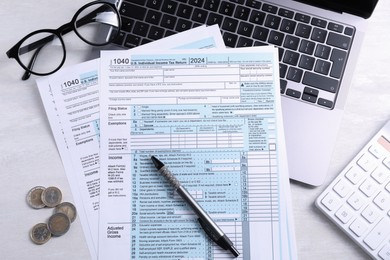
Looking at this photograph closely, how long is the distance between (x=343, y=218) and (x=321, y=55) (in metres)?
0.22

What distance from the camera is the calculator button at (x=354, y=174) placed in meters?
0.75

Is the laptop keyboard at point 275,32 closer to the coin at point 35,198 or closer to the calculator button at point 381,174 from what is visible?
the calculator button at point 381,174

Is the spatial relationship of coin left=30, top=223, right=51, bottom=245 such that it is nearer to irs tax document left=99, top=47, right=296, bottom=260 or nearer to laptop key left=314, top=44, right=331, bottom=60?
irs tax document left=99, top=47, right=296, bottom=260

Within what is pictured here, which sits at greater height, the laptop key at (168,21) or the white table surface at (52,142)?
the laptop key at (168,21)

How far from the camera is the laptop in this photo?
757 mm

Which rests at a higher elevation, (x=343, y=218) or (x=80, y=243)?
(x=343, y=218)

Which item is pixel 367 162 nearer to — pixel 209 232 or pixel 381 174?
pixel 381 174

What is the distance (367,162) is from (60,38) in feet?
1.49

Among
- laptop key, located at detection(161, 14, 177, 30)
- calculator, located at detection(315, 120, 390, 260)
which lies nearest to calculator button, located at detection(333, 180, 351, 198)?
calculator, located at detection(315, 120, 390, 260)

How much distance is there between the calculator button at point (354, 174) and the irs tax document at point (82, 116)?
248mm

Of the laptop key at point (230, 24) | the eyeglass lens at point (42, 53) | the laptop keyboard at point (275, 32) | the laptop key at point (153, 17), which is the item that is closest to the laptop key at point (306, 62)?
the laptop keyboard at point (275, 32)

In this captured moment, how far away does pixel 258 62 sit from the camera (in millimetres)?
777

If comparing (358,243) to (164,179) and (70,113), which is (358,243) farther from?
(70,113)

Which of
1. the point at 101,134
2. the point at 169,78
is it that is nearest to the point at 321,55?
the point at 169,78
